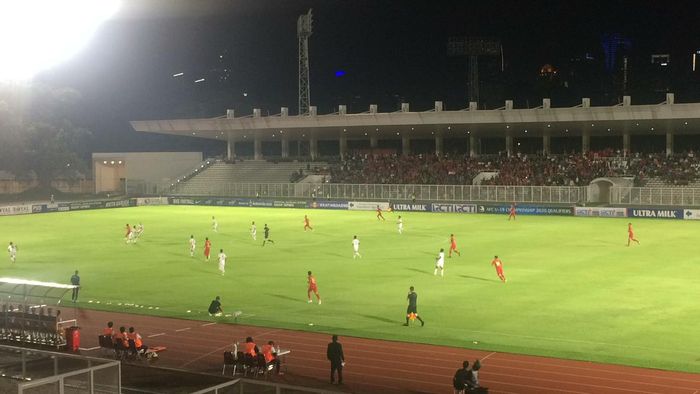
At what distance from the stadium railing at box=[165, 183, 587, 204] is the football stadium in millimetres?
211

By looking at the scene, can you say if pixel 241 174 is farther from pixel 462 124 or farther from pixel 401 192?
pixel 462 124

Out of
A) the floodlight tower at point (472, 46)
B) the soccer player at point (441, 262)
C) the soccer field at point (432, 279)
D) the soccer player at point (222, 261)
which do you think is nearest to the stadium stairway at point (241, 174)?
the floodlight tower at point (472, 46)

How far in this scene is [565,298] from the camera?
2881 cm

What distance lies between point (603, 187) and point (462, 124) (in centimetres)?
1437

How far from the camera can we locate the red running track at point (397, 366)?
18.0 meters

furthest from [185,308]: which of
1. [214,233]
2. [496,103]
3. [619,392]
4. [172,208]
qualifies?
[496,103]

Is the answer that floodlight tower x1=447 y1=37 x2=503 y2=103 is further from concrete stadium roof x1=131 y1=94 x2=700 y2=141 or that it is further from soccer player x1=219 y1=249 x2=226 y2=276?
soccer player x1=219 y1=249 x2=226 y2=276

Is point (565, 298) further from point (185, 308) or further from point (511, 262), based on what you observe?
point (185, 308)

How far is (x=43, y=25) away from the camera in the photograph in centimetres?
5250

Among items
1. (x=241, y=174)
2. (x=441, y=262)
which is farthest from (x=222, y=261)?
(x=241, y=174)

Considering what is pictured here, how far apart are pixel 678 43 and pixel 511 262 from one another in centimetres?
8699

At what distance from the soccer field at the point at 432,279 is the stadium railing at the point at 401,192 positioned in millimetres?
8875

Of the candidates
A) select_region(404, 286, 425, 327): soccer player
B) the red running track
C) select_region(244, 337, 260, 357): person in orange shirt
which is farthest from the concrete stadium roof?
select_region(244, 337, 260, 357): person in orange shirt

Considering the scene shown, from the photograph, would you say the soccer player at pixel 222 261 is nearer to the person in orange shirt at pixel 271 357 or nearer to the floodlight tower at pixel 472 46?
the person in orange shirt at pixel 271 357
